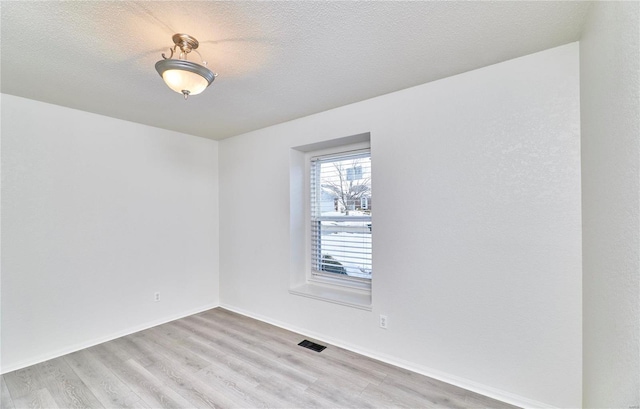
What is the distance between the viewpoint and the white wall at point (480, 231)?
185cm

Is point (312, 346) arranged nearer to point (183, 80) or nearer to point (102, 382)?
point (102, 382)

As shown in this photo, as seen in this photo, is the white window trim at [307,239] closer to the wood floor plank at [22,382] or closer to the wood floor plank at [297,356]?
the wood floor plank at [297,356]

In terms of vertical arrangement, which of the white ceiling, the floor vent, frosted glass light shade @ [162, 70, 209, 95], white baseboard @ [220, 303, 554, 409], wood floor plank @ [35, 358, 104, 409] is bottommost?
the floor vent

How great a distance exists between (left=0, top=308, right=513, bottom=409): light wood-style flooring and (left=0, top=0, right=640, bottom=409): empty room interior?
2 cm

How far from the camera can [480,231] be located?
214cm

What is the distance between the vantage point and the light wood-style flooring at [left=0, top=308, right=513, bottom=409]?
6.72ft

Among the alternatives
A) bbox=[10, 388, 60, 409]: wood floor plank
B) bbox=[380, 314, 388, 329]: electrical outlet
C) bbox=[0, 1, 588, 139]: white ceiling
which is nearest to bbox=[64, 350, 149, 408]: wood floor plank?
bbox=[10, 388, 60, 409]: wood floor plank

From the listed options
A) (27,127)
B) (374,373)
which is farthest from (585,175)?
(27,127)

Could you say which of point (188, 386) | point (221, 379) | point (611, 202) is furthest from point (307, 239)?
point (611, 202)

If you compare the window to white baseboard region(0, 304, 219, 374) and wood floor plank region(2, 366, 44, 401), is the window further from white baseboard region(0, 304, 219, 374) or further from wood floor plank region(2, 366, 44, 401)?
wood floor plank region(2, 366, 44, 401)

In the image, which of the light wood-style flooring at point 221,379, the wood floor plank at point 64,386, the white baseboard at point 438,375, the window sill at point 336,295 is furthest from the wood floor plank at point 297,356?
the wood floor plank at point 64,386

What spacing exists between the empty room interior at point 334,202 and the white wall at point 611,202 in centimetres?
2

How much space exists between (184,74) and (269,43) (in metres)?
0.58

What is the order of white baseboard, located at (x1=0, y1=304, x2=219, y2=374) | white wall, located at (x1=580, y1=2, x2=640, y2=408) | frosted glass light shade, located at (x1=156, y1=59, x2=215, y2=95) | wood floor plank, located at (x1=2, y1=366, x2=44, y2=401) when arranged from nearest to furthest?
white wall, located at (x1=580, y1=2, x2=640, y2=408)
frosted glass light shade, located at (x1=156, y1=59, x2=215, y2=95)
wood floor plank, located at (x1=2, y1=366, x2=44, y2=401)
white baseboard, located at (x1=0, y1=304, x2=219, y2=374)
